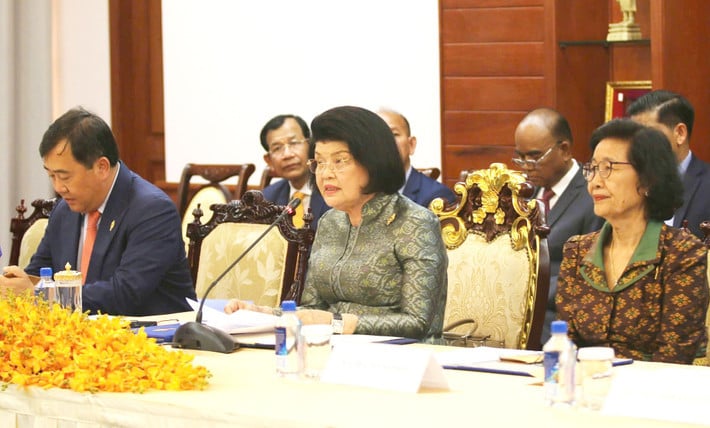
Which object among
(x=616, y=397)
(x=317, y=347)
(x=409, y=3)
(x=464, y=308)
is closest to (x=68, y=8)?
(x=409, y=3)

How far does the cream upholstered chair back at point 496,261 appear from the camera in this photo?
336cm

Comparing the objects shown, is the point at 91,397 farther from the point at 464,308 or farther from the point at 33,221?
the point at 33,221

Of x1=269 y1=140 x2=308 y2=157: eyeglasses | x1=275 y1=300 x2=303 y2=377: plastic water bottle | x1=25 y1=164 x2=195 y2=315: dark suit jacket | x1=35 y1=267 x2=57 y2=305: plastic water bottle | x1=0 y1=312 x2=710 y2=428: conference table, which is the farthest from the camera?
x1=269 y1=140 x2=308 y2=157: eyeglasses

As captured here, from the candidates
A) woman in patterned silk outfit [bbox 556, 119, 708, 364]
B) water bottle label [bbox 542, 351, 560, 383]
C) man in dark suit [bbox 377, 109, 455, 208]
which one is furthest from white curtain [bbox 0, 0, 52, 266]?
A: water bottle label [bbox 542, 351, 560, 383]

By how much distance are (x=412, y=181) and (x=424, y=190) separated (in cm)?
8

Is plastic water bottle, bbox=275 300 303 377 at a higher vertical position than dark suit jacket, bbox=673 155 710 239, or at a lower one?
lower

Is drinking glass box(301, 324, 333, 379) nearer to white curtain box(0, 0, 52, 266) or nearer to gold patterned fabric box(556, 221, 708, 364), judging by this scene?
gold patterned fabric box(556, 221, 708, 364)

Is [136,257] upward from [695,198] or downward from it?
downward

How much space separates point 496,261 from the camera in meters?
3.47

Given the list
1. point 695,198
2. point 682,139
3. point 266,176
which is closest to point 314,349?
point 695,198

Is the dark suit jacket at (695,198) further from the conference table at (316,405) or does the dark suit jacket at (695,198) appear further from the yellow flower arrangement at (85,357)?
the yellow flower arrangement at (85,357)

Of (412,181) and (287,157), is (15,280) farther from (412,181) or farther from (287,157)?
(287,157)

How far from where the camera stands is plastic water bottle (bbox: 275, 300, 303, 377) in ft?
7.74

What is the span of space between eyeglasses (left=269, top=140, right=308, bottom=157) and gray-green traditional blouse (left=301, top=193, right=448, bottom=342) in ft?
7.52
